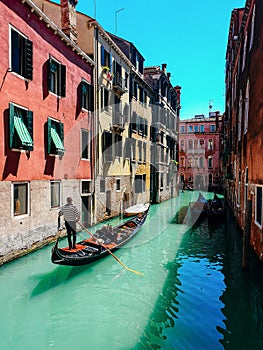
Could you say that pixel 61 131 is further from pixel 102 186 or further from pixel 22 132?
pixel 102 186

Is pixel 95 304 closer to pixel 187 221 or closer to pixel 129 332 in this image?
pixel 129 332

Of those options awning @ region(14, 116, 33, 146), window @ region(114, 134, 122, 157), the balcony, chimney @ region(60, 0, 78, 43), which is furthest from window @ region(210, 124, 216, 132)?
awning @ region(14, 116, 33, 146)

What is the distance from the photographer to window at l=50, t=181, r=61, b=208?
10.0 m

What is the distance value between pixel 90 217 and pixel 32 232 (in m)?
4.07

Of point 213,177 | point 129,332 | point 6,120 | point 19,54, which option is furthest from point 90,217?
point 213,177

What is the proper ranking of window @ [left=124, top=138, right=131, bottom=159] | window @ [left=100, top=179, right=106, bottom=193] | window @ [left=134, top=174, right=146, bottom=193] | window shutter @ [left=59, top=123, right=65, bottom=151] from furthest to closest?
window @ [left=134, top=174, right=146, bottom=193] → window @ [left=124, top=138, right=131, bottom=159] → window @ [left=100, top=179, right=106, bottom=193] → window shutter @ [left=59, top=123, right=65, bottom=151]

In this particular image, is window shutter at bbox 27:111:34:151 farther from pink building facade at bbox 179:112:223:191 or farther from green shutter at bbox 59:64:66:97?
pink building facade at bbox 179:112:223:191

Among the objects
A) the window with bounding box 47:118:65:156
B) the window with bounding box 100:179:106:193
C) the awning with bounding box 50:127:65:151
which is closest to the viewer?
the window with bounding box 47:118:65:156

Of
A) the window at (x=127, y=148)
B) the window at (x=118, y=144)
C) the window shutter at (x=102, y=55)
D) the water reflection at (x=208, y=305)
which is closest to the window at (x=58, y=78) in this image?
the window shutter at (x=102, y=55)

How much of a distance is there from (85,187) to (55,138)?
3.30 meters

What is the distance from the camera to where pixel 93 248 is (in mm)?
8086

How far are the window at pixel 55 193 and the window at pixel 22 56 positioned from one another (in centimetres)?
370

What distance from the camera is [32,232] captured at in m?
8.68

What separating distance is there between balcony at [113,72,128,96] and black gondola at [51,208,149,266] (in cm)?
790
